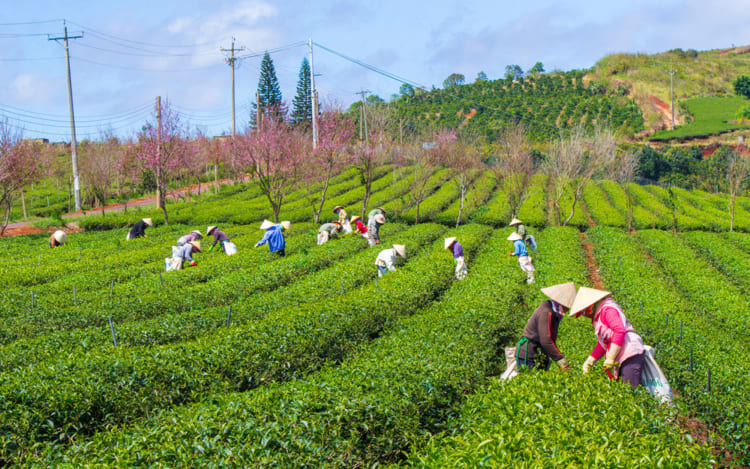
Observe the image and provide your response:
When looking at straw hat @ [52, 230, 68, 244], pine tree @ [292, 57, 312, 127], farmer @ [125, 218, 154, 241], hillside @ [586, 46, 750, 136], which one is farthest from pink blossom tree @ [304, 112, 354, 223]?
hillside @ [586, 46, 750, 136]

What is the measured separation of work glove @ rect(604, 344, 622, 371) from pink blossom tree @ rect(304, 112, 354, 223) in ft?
70.4

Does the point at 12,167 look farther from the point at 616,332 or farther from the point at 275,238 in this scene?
the point at 616,332

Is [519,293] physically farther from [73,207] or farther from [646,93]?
[646,93]

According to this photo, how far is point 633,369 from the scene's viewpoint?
5609mm

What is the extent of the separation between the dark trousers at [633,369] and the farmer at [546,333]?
2.16 feet

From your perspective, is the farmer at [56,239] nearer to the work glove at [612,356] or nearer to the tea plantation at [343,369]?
the tea plantation at [343,369]

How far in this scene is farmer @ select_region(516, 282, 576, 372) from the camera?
6168 millimetres

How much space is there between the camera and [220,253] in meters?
16.7

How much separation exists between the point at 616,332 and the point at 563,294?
0.82m

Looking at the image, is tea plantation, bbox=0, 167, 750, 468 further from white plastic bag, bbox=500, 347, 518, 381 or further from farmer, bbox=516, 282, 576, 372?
farmer, bbox=516, 282, 576, 372

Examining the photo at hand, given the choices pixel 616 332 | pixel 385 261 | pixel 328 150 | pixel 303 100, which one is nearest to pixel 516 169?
pixel 328 150

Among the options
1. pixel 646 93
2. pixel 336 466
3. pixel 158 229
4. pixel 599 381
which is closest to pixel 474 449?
pixel 336 466

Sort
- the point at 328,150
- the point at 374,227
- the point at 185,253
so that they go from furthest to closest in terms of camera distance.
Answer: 1. the point at 328,150
2. the point at 374,227
3. the point at 185,253

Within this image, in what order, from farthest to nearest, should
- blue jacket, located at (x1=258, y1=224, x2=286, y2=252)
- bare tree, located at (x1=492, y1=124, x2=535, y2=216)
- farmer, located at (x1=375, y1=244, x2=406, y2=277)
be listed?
bare tree, located at (x1=492, y1=124, x2=535, y2=216), blue jacket, located at (x1=258, y1=224, x2=286, y2=252), farmer, located at (x1=375, y1=244, x2=406, y2=277)
